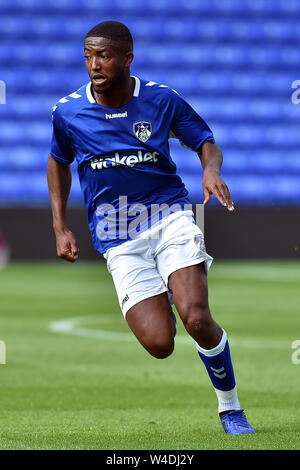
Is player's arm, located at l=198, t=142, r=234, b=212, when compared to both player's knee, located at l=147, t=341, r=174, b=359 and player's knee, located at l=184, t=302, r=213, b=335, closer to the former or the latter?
player's knee, located at l=184, t=302, r=213, b=335

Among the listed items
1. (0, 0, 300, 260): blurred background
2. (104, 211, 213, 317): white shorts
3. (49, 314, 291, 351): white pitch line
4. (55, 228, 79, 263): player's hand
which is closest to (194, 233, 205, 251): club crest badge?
(104, 211, 213, 317): white shorts

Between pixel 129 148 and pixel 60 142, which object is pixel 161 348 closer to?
pixel 129 148

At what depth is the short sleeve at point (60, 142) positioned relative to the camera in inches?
193

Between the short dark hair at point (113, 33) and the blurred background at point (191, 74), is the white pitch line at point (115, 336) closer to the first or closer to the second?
the short dark hair at point (113, 33)

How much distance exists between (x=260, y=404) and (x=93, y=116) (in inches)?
78.9

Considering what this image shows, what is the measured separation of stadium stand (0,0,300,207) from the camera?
18.9 m

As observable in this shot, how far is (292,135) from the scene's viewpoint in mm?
19500

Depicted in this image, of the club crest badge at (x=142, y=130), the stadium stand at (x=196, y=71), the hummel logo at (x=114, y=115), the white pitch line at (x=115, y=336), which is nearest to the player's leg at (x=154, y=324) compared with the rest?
the club crest badge at (x=142, y=130)

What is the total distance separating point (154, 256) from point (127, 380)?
1.94 metres

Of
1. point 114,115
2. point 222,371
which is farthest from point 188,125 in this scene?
point 222,371

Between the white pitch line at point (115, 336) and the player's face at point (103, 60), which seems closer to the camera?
the player's face at point (103, 60)

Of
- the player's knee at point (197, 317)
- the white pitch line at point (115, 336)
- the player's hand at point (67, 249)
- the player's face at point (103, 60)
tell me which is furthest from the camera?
the white pitch line at point (115, 336)

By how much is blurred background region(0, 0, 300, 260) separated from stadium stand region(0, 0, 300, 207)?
0.8 inches

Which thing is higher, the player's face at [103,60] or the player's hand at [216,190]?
the player's face at [103,60]
